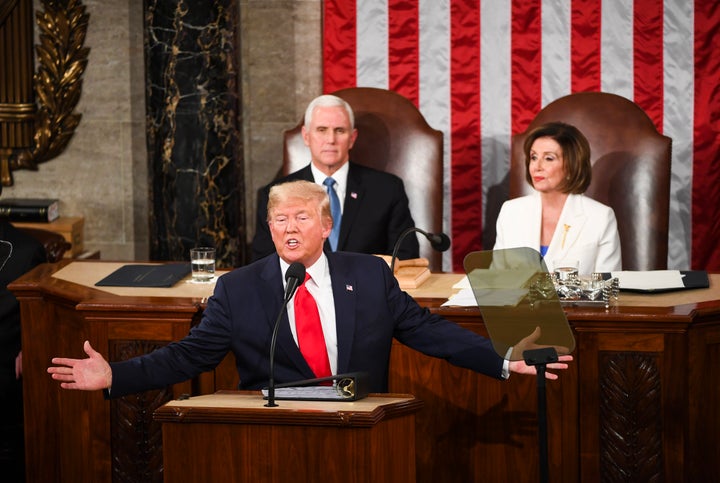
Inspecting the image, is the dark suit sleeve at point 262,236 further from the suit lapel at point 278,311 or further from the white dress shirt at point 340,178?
the suit lapel at point 278,311

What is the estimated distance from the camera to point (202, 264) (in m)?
4.62

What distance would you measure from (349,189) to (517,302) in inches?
102

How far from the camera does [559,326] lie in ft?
9.82

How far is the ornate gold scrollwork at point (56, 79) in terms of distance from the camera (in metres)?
6.68

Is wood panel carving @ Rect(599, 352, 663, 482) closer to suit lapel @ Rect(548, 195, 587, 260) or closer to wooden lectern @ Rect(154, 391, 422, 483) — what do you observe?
suit lapel @ Rect(548, 195, 587, 260)

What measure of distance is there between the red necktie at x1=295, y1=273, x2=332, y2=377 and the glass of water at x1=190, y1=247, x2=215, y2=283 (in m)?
1.14

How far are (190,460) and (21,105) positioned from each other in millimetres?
4306

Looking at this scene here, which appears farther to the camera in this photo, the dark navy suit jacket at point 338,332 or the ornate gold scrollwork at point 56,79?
the ornate gold scrollwork at point 56,79

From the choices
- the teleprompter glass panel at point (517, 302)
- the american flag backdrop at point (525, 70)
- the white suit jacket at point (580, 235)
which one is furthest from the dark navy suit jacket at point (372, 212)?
the teleprompter glass panel at point (517, 302)

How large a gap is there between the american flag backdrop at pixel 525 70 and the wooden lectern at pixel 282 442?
11.8 feet

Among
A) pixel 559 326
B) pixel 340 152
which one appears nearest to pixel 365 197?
pixel 340 152

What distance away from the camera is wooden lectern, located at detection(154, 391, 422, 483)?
Result: 2.84m

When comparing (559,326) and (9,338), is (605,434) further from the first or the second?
(9,338)

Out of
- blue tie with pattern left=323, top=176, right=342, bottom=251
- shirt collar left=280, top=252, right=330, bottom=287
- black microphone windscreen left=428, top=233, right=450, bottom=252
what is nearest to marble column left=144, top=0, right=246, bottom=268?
blue tie with pattern left=323, top=176, right=342, bottom=251
